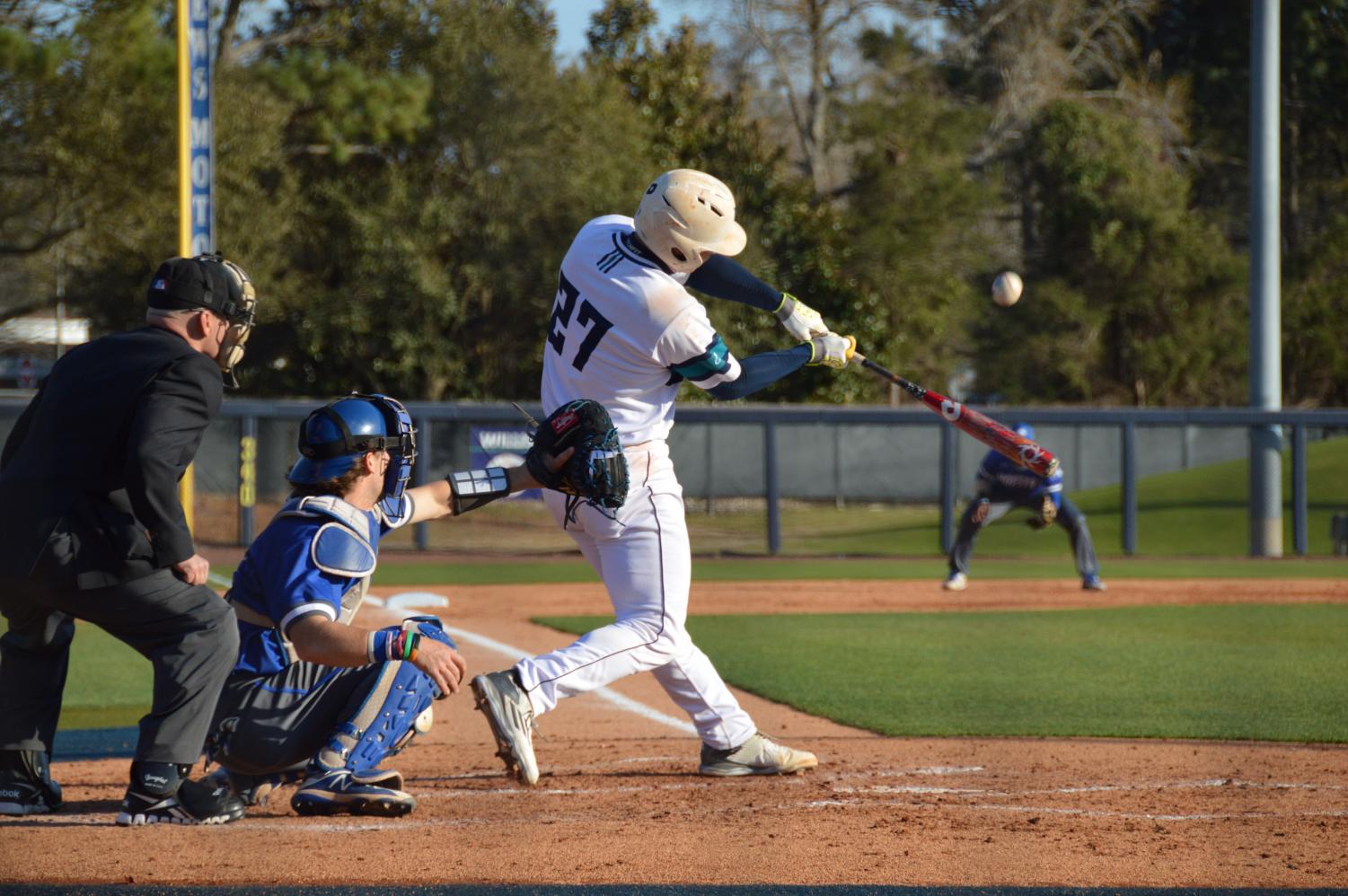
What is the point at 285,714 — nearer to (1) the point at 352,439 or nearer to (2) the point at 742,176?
(1) the point at 352,439

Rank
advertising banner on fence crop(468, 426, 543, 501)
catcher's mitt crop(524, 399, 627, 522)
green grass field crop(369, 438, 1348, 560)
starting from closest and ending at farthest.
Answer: catcher's mitt crop(524, 399, 627, 522) → advertising banner on fence crop(468, 426, 543, 501) → green grass field crop(369, 438, 1348, 560)

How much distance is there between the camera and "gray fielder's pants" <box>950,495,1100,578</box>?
1286 cm

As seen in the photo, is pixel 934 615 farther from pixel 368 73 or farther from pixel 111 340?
pixel 368 73

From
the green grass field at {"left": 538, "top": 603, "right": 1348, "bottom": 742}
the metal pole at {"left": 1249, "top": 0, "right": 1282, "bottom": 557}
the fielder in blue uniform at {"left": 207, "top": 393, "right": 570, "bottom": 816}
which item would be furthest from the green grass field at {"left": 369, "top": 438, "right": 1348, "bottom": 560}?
the fielder in blue uniform at {"left": 207, "top": 393, "right": 570, "bottom": 816}

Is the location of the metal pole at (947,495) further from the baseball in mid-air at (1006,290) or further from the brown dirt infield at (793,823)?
the brown dirt infield at (793,823)

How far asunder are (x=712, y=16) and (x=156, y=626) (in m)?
27.3

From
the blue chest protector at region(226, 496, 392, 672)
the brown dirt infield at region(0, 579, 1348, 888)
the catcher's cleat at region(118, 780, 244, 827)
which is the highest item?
the blue chest protector at region(226, 496, 392, 672)

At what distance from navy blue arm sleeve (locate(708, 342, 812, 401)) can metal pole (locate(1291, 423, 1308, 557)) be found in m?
15.4

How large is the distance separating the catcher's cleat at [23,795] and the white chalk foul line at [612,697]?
7.83 ft

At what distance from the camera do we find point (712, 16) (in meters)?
29.9

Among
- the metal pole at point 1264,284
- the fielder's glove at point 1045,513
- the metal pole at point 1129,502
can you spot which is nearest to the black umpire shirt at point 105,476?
the fielder's glove at point 1045,513

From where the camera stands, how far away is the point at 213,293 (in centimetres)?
451

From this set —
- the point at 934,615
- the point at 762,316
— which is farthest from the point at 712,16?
the point at 934,615

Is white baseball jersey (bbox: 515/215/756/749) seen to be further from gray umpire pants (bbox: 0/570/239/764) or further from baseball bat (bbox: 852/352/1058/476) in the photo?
baseball bat (bbox: 852/352/1058/476)
